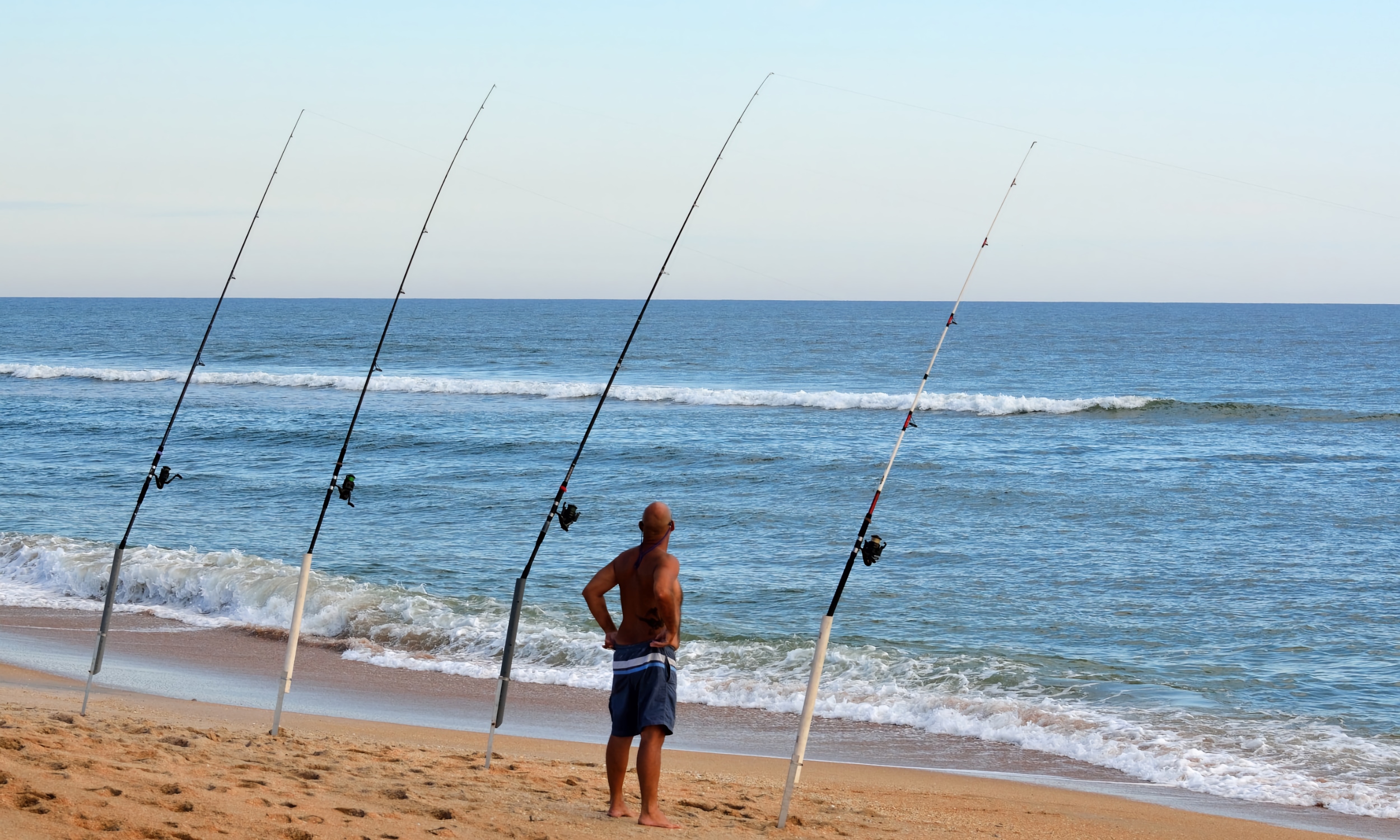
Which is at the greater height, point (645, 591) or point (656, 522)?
point (656, 522)

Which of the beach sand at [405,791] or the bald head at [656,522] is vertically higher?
the bald head at [656,522]

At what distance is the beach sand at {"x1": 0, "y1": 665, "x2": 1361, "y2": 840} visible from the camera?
13.3 feet

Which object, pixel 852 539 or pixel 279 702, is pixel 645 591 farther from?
pixel 852 539

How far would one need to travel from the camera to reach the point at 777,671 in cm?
880

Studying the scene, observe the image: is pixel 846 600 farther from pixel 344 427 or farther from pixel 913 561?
pixel 344 427

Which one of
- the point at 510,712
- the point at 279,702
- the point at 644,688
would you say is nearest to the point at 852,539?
the point at 510,712

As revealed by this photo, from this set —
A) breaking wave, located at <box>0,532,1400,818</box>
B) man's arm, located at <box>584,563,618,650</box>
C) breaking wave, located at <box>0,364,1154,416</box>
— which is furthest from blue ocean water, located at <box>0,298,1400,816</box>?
man's arm, located at <box>584,563,618,650</box>

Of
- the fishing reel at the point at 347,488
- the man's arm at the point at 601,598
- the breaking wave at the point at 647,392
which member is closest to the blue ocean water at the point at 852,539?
the breaking wave at the point at 647,392

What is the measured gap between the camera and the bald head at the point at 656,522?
4.27 metres

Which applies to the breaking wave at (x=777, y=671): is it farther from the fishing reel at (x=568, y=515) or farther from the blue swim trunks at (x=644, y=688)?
the blue swim trunks at (x=644, y=688)

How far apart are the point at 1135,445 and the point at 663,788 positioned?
1851 centimetres

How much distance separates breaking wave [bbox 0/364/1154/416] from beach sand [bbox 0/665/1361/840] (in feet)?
76.0

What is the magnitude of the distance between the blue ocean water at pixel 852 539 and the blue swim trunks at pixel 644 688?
12.9 feet

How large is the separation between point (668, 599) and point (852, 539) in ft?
31.4
